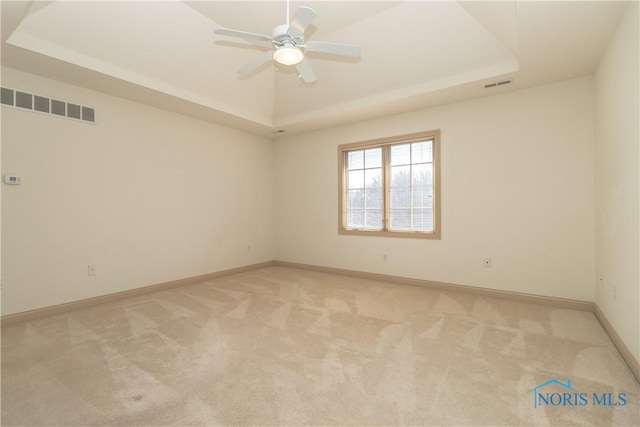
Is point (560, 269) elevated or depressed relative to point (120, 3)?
depressed

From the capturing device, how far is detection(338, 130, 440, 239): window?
4.57 meters

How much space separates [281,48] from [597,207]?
3.66m

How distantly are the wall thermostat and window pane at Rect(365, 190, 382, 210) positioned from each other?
451cm

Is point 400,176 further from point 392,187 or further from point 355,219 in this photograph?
point 355,219

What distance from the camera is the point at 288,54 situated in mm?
2344

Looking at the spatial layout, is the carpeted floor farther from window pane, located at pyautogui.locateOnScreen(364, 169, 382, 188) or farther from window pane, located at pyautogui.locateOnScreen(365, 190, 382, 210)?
window pane, located at pyautogui.locateOnScreen(364, 169, 382, 188)

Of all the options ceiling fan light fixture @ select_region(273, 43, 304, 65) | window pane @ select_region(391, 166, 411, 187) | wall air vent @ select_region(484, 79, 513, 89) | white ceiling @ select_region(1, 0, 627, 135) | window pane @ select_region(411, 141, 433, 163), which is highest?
white ceiling @ select_region(1, 0, 627, 135)

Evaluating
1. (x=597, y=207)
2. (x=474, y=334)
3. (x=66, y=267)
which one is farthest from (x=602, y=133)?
(x=66, y=267)

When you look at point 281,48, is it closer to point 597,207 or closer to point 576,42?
point 576,42

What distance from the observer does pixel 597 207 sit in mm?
3275

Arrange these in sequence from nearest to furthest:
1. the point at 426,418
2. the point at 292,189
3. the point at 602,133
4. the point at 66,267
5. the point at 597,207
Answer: the point at 426,418
the point at 602,133
the point at 597,207
the point at 66,267
the point at 292,189

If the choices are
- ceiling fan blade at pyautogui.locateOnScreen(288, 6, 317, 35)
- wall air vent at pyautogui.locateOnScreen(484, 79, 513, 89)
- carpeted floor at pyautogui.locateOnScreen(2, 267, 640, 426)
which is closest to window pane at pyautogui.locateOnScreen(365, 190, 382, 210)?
carpeted floor at pyautogui.locateOnScreen(2, 267, 640, 426)

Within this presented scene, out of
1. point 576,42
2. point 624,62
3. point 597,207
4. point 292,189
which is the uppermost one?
point 576,42

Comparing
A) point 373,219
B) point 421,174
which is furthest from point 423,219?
point 373,219
